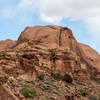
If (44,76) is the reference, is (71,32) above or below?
above

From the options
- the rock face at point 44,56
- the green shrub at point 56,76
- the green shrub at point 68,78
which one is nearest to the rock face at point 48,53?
the rock face at point 44,56

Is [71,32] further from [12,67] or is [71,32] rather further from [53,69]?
[12,67]

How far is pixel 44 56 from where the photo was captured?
3197cm

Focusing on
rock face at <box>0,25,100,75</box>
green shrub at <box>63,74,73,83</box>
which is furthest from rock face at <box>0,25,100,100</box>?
green shrub at <box>63,74,73,83</box>

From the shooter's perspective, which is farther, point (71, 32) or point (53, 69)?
point (71, 32)

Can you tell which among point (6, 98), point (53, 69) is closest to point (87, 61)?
point (53, 69)

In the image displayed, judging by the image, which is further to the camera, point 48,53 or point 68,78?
point 48,53

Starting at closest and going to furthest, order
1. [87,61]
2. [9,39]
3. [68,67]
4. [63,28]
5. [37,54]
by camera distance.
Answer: [37,54] → [68,67] → [63,28] → [87,61] → [9,39]

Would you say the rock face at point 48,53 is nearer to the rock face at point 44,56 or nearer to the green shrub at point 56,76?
the rock face at point 44,56

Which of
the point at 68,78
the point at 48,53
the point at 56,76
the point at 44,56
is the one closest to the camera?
the point at 56,76

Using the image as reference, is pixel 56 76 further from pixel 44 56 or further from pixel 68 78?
pixel 44 56

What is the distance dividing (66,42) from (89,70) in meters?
8.27

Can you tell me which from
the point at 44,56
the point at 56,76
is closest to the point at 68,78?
the point at 56,76

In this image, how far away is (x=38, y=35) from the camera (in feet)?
130
